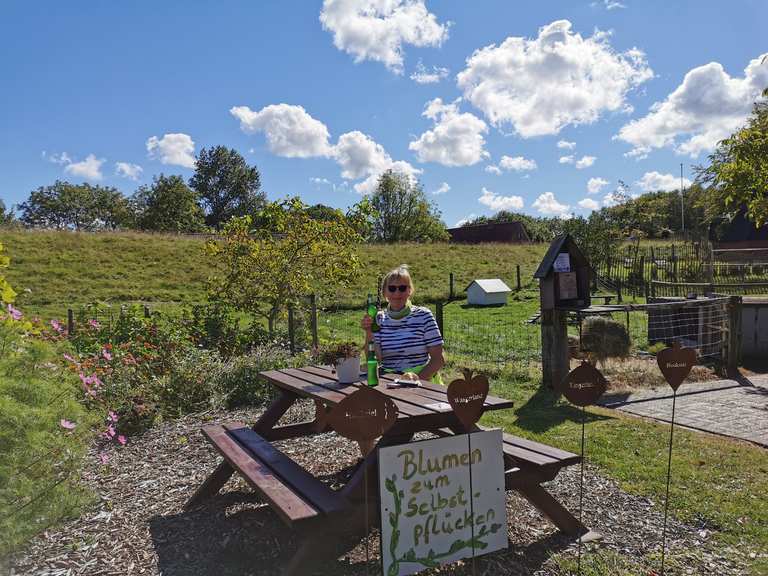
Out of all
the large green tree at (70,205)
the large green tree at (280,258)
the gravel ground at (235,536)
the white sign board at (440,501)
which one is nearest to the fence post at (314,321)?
the large green tree at (280,258)

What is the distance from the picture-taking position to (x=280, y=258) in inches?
353

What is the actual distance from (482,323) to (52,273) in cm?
1527

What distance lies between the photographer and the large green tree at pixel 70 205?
6412 centimetres

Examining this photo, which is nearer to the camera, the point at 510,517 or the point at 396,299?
the point at 510,517

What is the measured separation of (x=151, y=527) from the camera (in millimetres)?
3232

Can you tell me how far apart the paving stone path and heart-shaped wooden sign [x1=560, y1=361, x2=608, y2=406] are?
308cm

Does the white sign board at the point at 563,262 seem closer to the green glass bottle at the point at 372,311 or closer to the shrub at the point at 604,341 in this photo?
the shrub at the point at 604,341

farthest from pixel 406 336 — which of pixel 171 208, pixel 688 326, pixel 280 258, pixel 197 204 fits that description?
pixel 197 204

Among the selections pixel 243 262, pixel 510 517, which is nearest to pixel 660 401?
pixel 510 517

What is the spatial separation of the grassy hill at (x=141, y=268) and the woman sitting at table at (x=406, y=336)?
1131 centimetres

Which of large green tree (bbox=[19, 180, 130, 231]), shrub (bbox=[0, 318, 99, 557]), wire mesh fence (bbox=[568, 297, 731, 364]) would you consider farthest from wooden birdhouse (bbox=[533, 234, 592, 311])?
large green tree (bbox=[19, 180, 130, 231])

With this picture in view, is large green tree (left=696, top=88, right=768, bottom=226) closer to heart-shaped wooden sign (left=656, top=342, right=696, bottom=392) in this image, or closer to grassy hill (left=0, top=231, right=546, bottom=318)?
heart-shaped wooden sign (left=656, top=342, right=696, bottom=392)

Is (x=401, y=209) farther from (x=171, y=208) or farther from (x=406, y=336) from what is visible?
(x=406, y=336)

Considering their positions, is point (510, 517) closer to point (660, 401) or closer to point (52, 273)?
point (660, 401)
